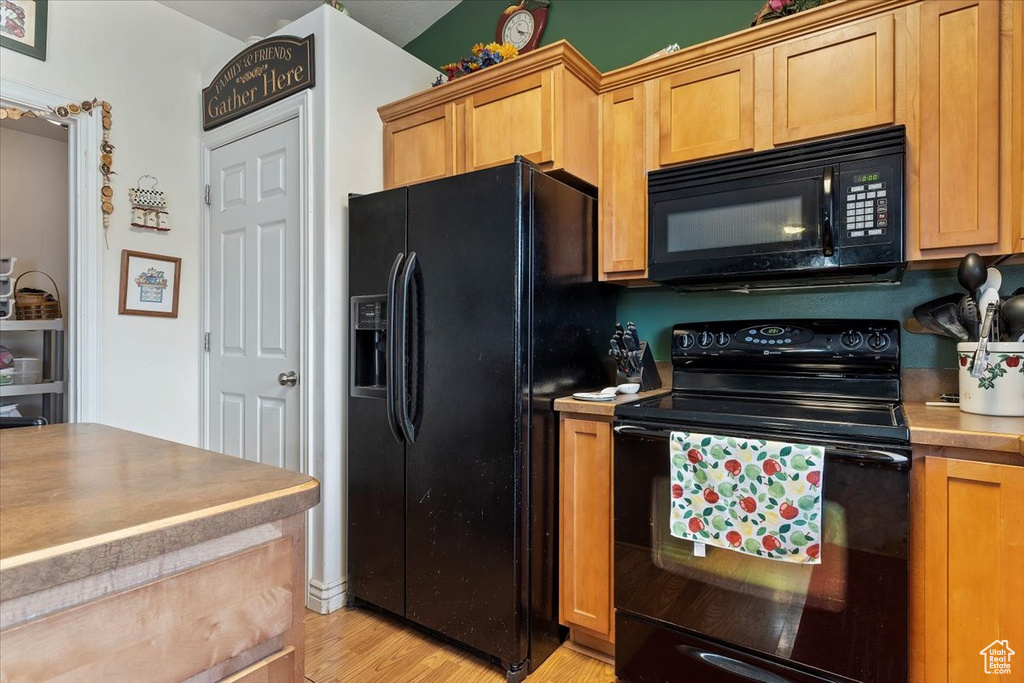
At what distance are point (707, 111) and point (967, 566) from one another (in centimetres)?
151

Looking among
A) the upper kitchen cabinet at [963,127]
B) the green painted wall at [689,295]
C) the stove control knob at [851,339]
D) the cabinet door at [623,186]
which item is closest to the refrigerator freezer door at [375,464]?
the cabinet door at [623,186]

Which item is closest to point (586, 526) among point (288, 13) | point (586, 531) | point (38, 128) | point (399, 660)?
point (586, 531)

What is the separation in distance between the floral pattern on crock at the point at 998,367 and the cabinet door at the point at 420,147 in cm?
187

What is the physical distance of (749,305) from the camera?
2109 millimetres

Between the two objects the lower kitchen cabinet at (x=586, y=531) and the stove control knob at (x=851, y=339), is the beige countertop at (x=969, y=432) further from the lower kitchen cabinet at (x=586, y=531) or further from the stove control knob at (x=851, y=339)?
the lower kitchen cabinet at (x=586, y=531)

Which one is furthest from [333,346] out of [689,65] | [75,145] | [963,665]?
[963,665]

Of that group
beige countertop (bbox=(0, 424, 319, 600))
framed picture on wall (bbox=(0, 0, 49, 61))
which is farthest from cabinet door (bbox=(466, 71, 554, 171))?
framed picture on wall (bbox=(0, 0, 49, 61))

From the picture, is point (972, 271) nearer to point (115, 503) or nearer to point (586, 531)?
point (586, 531)

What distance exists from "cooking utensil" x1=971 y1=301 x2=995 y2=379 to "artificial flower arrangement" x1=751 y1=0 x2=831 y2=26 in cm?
108

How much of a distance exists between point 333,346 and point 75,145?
155 cm

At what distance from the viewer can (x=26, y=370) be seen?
9.52ft

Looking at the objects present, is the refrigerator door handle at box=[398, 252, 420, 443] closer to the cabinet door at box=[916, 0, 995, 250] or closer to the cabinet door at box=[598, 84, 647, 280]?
the cabinet door at box=[598, 84, 647, 280]

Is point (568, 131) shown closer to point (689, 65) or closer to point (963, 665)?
point (689, 65)

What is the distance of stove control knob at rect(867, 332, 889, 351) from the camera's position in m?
1.72
